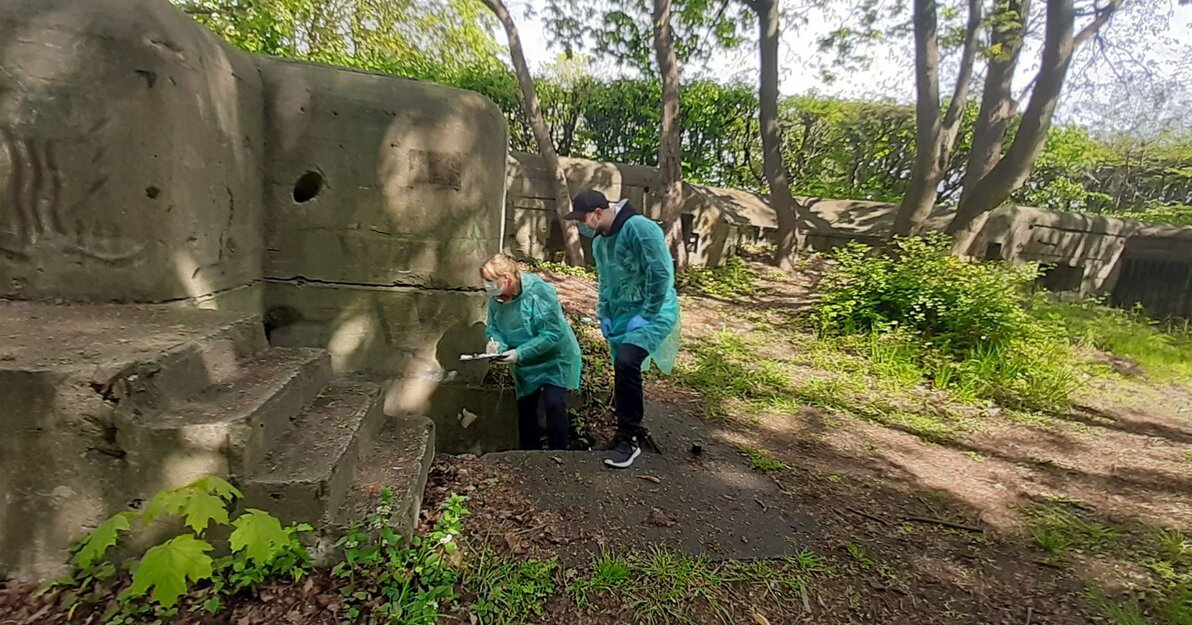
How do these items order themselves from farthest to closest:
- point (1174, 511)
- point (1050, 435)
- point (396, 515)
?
point (1050, 435) → point (1174, 511) → point (396, 515)

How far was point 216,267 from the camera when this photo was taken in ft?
11.2

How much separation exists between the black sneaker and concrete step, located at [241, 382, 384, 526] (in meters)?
1.35

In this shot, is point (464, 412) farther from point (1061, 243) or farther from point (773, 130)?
point (1061, 243)

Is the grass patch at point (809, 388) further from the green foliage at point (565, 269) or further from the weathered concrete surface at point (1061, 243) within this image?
the weathered concrete surface at point (1061, 243)

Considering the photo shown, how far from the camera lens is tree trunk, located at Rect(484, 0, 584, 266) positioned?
922 centimetres

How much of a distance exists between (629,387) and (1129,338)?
25.3 feet

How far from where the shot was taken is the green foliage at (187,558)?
6.33 ft

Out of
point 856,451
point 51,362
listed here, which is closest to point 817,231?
point 856,451

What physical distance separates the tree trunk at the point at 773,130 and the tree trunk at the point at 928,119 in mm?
1895

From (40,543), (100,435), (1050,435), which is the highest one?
(100,435)

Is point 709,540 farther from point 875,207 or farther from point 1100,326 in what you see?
point 875,207

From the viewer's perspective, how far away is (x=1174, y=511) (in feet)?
12.6

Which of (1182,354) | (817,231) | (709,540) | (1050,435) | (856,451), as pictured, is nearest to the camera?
(709,540)

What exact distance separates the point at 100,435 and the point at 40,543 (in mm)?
486
